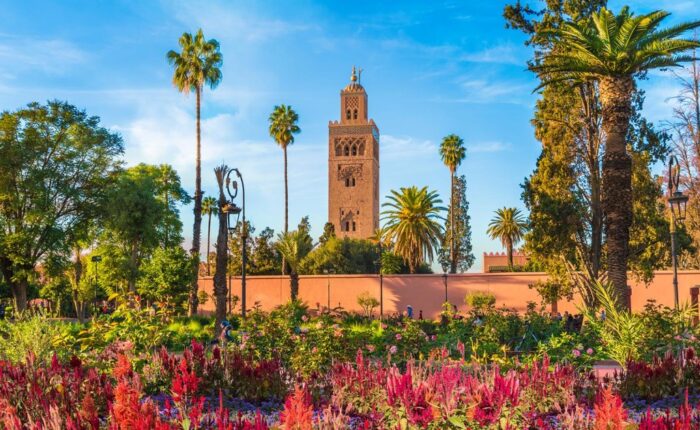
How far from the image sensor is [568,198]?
23922mm

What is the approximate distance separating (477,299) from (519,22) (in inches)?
564

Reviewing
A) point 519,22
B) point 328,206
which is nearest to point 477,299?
point 519,22

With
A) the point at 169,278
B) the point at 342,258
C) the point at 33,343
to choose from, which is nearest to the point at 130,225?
the point at 169,278

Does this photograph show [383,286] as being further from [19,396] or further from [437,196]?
[19,396]

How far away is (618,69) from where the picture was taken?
18312 mm

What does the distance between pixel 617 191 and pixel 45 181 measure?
96.2 ft

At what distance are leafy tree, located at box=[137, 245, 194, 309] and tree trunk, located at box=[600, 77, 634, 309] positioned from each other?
17.3 meters

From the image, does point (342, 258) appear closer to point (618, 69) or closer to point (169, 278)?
point (169, 278)

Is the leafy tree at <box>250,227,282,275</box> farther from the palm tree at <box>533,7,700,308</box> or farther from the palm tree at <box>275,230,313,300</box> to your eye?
the palm tree at <box>533,7,700,308</box>

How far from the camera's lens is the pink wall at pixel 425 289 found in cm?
3316

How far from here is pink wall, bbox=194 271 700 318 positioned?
3316cm

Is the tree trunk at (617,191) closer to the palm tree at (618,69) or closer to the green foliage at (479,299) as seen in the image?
the palm tree at (618,69)

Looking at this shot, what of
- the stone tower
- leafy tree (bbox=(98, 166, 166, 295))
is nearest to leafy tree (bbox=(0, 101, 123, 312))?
leafy tree (bbox=(98, 166, 166, 295))

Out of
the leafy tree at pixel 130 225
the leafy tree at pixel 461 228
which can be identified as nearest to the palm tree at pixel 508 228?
the leafy tree at pixel 461 228
